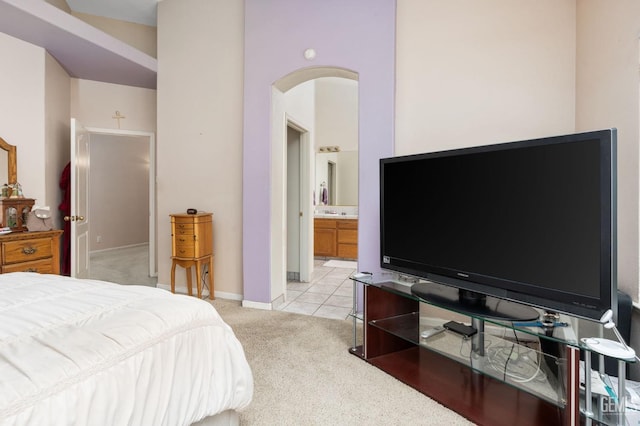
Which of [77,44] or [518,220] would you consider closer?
[518,220]

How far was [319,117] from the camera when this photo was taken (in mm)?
6762

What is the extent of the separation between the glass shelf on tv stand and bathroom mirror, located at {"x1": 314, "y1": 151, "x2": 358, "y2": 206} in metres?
4.06

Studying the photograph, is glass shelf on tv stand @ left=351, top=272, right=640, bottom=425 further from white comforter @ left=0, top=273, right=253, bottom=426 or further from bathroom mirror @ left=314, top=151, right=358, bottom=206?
bathroom mirror @ left=314, top=151, right=358, bottom=206

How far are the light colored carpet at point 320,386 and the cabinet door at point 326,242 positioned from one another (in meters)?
3.36

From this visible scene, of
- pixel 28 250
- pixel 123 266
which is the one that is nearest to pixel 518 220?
pixel 28 250

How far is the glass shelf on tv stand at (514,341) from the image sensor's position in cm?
135

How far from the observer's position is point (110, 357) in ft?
3.35

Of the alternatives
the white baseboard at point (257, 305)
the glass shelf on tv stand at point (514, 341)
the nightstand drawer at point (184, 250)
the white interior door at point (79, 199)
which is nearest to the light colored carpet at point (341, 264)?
the white baseboard at point (257, 305)

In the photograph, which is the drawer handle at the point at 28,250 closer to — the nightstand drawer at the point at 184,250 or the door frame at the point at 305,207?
the nightstand drawer at the point at 184,250

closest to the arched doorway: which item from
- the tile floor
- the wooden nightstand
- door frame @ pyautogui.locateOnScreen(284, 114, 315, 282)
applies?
door frame @ pyautogui.locateOnScreen(284, 114, 315, 282)

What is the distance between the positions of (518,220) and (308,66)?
7.85 ft

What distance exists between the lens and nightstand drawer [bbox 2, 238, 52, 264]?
114 inches

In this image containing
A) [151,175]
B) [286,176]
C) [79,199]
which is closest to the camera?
[79,199]

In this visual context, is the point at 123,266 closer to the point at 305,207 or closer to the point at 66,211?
the point at 66,211
